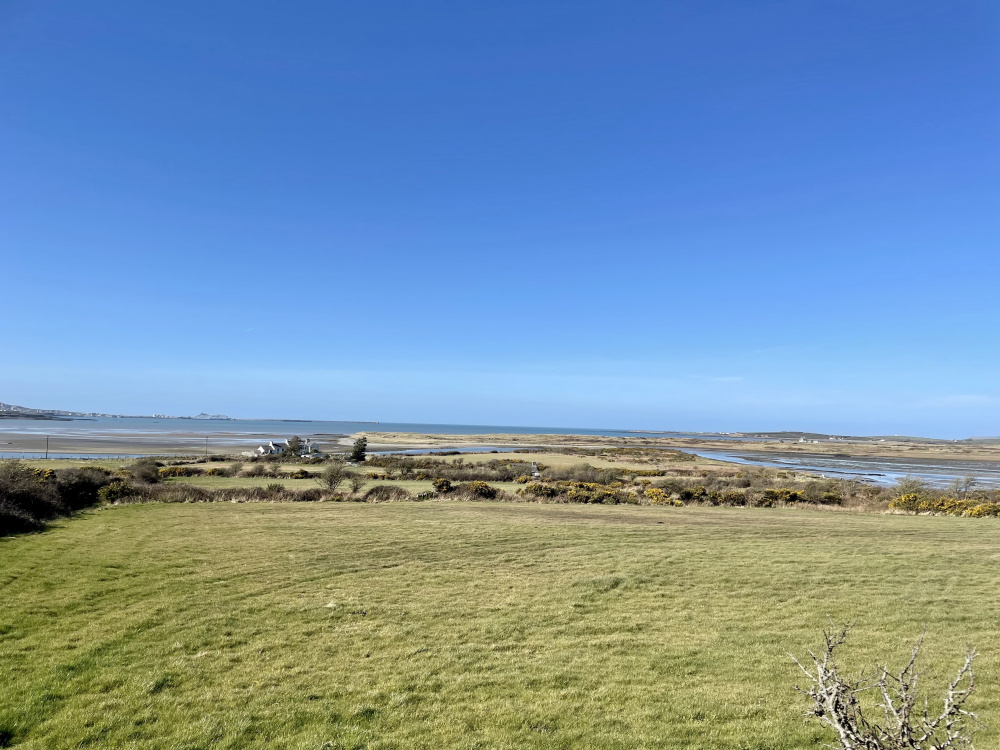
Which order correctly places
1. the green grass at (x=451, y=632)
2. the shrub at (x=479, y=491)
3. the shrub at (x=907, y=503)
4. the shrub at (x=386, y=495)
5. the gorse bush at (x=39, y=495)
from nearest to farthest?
1. the green grass at (x=451, y=632)
2. the gorse bush at (x=39, y=495)
3. the shrub at (x=907, y=503)
4. the shrub at (x=386, y=495)
5. the shrub at (x=479, y=491)

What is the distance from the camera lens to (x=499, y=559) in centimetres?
1379

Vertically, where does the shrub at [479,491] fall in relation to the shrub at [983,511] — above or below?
below

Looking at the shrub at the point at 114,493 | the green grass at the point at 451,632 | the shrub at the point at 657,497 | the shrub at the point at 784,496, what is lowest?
the shrub at the point at 657,497

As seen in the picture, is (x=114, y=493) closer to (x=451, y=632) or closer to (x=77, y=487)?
(x=77, y=487)

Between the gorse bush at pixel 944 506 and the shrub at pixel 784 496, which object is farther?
the shrub at pixel 784 496

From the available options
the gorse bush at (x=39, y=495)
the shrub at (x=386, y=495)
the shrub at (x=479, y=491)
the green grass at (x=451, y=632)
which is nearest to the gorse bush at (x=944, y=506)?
the green grass at (x=451, y=632)

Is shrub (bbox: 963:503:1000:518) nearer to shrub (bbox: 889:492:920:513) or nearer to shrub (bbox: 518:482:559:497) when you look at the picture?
shrub (bbox: 889:492:920:513)

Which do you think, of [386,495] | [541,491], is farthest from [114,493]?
[541,491]

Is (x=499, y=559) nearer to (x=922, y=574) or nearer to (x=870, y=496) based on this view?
(x=922, y=574)

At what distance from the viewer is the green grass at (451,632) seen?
594 centimetres

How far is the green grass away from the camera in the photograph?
594 centimetres

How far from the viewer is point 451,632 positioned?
8734 millimetres

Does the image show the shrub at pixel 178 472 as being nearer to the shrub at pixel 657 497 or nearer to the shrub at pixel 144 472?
the shrub at pixel 144 472

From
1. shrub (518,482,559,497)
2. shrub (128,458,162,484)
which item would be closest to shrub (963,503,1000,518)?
shrub (518,482,559,497)
